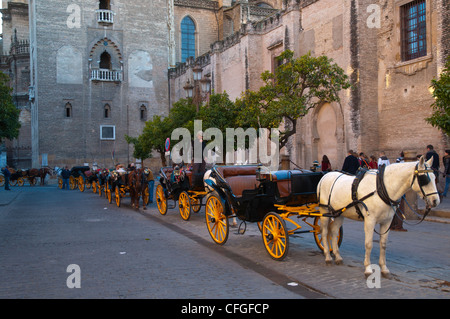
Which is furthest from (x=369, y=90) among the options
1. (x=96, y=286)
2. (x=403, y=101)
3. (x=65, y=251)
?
(x=96, y=286)

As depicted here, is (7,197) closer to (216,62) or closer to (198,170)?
(198,170)

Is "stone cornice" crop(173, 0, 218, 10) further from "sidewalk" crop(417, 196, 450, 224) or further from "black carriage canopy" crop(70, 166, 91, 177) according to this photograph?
"sidewalk" crop(417, 196, 450, 224)

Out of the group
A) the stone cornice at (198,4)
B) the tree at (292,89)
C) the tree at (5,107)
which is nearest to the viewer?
the tree at (292,89)

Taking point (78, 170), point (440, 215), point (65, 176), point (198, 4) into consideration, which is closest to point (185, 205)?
point (440, 215)

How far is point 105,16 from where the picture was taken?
38250 mm

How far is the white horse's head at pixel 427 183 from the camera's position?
16.9 ft

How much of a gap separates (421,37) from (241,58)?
14.4 meters

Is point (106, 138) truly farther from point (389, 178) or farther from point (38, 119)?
point (389, 178)

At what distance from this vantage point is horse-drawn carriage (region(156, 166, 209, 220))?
442 inches

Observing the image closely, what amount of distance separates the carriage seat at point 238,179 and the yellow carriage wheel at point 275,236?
124cm

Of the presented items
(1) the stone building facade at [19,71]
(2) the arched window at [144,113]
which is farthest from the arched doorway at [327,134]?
→ (1) the stone building facade at [19,71]

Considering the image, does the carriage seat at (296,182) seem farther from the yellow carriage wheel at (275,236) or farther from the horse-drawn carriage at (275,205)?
the yellow carriage wheel at (275,236)

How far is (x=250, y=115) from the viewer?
57.3 ft

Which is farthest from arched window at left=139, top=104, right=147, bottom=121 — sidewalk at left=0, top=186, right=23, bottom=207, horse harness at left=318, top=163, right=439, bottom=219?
horse harness at left=318, top=163, right=439, bottom=219
